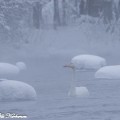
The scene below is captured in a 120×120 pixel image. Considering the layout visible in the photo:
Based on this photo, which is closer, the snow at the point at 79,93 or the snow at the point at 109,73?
the snow at the point at 79,93

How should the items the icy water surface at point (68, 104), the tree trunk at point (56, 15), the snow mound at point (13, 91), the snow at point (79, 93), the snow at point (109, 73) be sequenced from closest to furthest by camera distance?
the icy water surface at point (68, 104), the snow mound at point (13, 91), the snow at point (79, 93), the snow at point (109, 73), the tree trunk at point (56, 15)

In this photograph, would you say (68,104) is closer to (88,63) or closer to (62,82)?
(62,82)

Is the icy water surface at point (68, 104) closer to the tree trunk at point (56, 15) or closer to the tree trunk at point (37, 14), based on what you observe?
the tree trunk at point (56, 15)

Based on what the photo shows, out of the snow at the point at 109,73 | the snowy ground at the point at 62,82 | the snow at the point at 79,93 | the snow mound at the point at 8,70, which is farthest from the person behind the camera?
the snow mound at the point at 8,70

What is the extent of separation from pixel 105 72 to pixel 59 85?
205cm

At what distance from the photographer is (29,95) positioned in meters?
11.6

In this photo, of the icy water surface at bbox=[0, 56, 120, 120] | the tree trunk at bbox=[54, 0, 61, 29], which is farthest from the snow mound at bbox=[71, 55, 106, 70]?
the tree trunk at bbox=[54, 0, 61, 29]

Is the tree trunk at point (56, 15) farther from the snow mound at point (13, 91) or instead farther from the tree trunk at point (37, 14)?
the snow mound at point (13, 91)

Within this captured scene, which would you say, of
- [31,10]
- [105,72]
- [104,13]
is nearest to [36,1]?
[31,10]

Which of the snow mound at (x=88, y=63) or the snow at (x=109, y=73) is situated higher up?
the snow at (x=109, y=73)

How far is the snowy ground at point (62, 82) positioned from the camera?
1025cm

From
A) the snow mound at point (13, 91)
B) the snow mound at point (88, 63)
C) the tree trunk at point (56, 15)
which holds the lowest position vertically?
the snow mound at point (88, 63)

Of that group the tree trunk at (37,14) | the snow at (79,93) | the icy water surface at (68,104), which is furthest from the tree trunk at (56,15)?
the snow at (79,93)

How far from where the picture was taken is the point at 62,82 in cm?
1512
